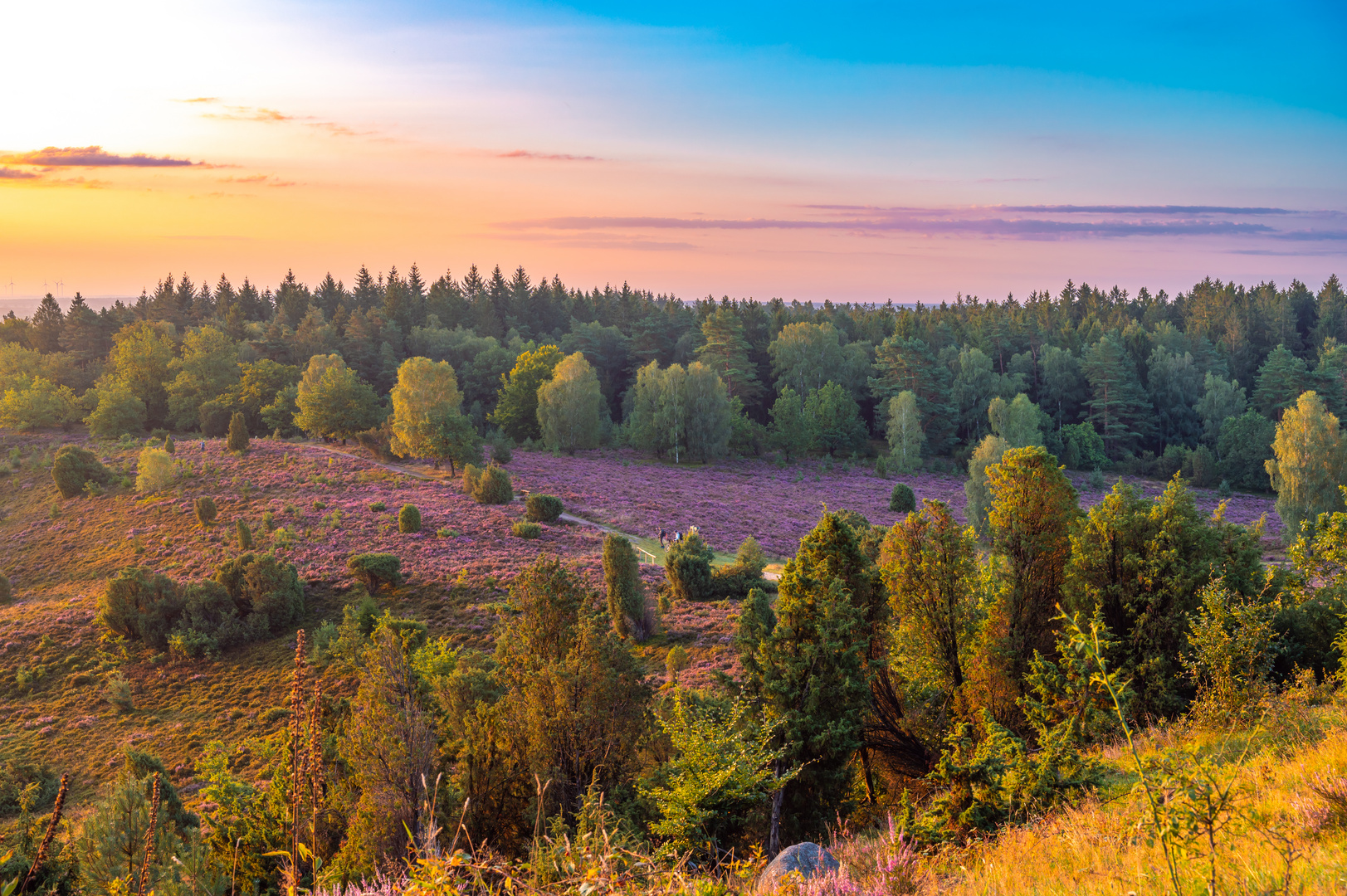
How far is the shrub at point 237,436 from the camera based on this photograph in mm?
47469

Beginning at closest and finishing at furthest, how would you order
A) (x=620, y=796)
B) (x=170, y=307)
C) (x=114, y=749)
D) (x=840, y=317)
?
(x=620, y=796) → (x=114, y=749) → (x=170, y=307) → (x=840, y=317)

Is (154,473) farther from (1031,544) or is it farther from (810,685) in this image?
(1031,544)

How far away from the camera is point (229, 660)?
2591 cm

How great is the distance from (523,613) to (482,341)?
61268 millimetres

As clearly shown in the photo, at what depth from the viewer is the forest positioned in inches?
257

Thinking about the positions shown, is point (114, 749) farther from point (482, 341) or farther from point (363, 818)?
point (482, 341)

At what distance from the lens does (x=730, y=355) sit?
75500 mm

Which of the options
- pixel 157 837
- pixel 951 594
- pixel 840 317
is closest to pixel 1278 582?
pixel 951 594

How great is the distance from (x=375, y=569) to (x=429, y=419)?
17822mm

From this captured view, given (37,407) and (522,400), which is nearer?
(37,407)

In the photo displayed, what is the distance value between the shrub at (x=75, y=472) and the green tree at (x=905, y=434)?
5689 cm

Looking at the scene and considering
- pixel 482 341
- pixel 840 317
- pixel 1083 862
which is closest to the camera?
pixel 1083 862

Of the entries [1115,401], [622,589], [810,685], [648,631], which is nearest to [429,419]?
[622,589]

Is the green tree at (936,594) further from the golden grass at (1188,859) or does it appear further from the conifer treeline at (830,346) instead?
the conifer treeline at (830,346)
